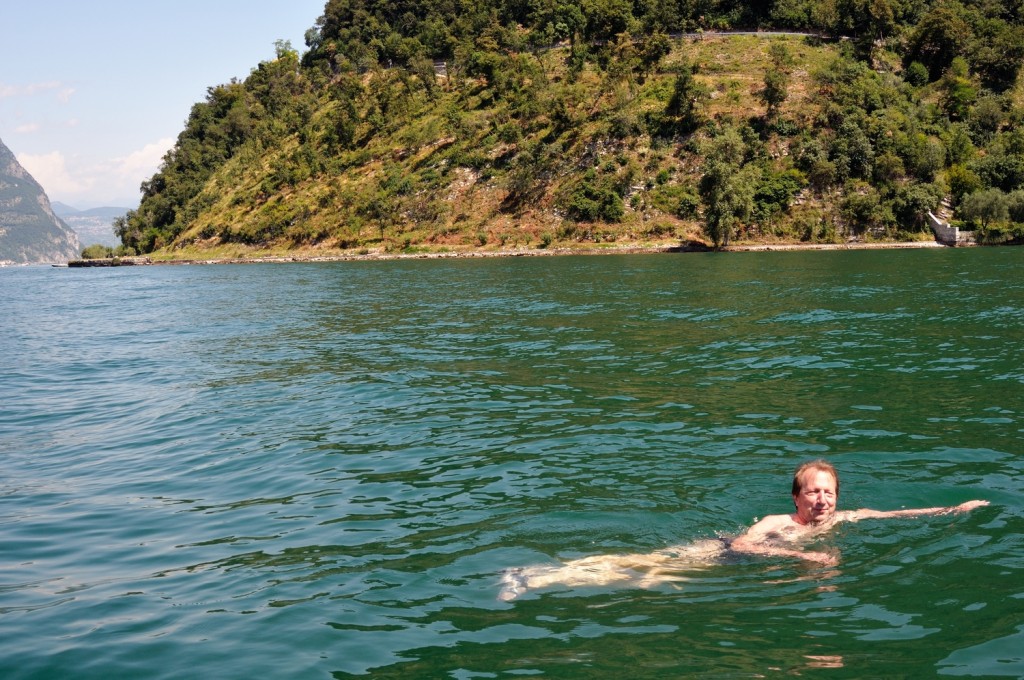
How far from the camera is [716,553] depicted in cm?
902

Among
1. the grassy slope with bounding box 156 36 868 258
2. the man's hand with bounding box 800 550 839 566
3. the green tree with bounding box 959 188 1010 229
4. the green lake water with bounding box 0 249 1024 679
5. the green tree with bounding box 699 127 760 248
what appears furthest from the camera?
the grassy slope with bounding box 156 36 868 258

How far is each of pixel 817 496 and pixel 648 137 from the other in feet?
338

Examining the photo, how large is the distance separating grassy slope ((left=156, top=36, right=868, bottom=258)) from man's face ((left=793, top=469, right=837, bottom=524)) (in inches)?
3358

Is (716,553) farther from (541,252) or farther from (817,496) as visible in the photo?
(541,252)

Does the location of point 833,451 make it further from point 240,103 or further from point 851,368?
point 240,103

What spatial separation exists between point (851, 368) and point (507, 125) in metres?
101

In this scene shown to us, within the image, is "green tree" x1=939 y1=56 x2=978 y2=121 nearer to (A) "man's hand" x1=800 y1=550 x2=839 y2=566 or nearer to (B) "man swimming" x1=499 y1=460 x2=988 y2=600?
(B) "man swimming" x1=499 y1=460 x2=988 y2=600

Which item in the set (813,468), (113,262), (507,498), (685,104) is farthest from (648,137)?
(113,262)

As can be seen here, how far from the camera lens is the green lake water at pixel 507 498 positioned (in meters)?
7.09

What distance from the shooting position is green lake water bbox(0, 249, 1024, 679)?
7.09m

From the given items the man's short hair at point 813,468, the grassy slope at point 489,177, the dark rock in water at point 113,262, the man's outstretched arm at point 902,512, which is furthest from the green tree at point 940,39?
the dark rock in water at point 113,262

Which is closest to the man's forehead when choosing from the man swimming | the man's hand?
the man swimming

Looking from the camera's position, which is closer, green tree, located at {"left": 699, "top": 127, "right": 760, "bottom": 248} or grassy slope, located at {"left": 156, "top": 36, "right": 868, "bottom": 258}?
green tree, located at {"left": 699, "top": 127, "right": 760, "bottom": 248}

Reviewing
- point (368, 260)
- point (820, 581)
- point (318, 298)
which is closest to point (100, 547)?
point (820, 581)
